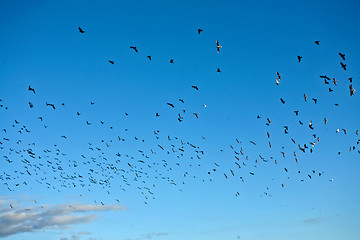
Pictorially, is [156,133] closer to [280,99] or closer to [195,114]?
[195,114]

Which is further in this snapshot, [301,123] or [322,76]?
[301,123]

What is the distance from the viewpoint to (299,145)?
106 feet

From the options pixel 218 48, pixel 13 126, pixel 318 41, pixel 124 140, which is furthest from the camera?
pixel 124 140

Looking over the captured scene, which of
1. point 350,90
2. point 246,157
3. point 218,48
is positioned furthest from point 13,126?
point 350,90

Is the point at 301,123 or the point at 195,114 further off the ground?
the point at 195,114

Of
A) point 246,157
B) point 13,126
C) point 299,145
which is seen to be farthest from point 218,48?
point 13,126

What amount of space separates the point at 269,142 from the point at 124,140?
69.6 feet

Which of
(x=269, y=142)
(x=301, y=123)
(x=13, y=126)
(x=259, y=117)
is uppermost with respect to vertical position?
(x=13, y=126)

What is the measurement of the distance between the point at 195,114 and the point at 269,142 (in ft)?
30.8

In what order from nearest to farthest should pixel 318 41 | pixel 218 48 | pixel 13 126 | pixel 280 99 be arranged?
1. pixel 218 48
2. pixel 318 41
3. pixel 280 99
4. pixel 13 126

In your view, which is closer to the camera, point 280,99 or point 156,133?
point 280,99

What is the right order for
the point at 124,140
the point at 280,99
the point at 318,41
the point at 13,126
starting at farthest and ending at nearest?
the point at 124,140, the point at 13,126, the point at 280,99, the point at 318,41

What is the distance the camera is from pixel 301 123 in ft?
99.4

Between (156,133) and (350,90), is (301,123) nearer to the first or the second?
(350,90)
